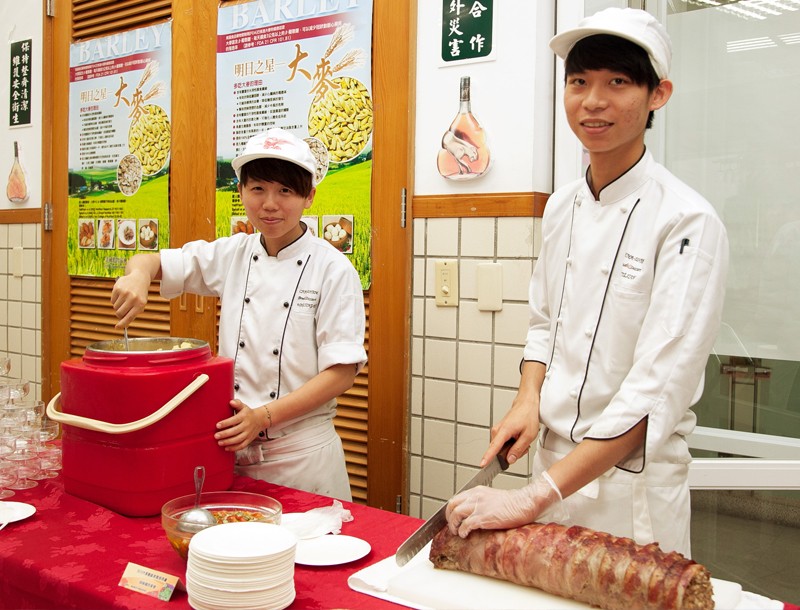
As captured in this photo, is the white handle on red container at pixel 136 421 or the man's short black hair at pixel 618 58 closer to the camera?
the man's short black hair at pixel 618 58

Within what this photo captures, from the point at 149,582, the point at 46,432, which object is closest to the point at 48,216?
the point at 46,432

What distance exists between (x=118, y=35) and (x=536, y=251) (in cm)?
279

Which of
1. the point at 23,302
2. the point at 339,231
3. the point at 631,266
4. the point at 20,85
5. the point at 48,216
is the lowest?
the point at 23,302

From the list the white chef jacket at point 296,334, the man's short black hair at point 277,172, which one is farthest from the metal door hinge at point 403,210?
the man's short black hair at point 277,172

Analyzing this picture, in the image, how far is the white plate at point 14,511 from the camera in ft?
5.89

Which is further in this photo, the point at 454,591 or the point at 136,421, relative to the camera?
the point at 136,421

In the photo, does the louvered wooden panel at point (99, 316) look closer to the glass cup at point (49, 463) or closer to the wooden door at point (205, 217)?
the wooden door at point (205, 217)

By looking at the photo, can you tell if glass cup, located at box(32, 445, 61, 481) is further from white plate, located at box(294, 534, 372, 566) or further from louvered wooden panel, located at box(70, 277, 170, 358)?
louvered wooden panel, located at box(70, 277, 170, 358)

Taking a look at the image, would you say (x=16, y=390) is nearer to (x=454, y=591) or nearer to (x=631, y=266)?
(x=454, y=591)

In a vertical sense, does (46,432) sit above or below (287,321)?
below

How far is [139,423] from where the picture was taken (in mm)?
1786

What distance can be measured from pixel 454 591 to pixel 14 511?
1.12m

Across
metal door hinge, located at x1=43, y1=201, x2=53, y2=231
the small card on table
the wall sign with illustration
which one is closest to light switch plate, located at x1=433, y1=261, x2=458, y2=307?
the wall sign with illustration

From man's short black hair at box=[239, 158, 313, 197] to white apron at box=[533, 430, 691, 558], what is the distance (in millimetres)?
1202
